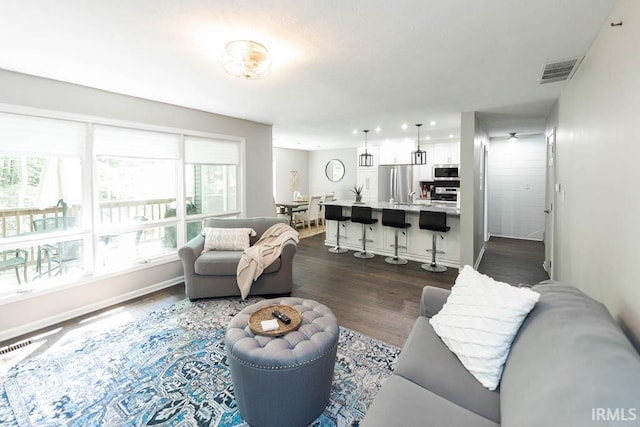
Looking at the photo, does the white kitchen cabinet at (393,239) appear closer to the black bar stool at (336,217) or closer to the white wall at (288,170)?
the black bar stool at (336,217)

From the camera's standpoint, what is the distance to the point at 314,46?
221 centimetres

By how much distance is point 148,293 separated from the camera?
3781 mm

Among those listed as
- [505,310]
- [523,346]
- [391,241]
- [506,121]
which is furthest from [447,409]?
[506,121]

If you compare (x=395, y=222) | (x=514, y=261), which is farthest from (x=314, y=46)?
(x=514, y=261)

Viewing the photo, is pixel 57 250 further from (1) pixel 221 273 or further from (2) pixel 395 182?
(2) pixel 395 182

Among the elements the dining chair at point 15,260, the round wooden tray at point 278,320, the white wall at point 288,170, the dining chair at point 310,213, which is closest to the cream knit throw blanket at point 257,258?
the round wooden tray at point 278,320

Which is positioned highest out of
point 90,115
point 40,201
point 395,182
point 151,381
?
point 90,115

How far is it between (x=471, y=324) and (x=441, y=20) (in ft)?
6.06

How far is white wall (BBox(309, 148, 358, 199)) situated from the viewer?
9.12 m

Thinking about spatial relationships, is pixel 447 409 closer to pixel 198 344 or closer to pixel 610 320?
pixel 610 320

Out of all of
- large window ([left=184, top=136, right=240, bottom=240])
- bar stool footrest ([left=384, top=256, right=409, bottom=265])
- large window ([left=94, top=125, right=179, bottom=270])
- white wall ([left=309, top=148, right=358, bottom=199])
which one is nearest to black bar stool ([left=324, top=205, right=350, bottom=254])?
bar stool footrest ([left=384, top=256, right=409, bottom=265])

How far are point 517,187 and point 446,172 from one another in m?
1.62

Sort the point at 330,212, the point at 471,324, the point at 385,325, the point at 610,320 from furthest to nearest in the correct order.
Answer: the point at 330,212 < the point at 385,325 < the point at 471,324 < the point at 610,320

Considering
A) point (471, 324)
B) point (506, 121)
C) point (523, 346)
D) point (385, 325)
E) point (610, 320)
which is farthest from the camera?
point (506, 121)
